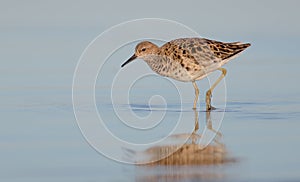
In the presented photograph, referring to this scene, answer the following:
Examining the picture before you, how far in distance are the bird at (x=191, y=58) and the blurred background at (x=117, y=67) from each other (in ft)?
1.60

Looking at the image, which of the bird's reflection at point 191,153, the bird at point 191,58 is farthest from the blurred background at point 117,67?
the bird at point 191,58

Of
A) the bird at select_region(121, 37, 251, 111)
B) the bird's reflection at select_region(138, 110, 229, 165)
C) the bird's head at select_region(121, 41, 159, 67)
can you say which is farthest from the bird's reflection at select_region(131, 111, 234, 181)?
the bird's head at select_region(121, 41, 159, 67)

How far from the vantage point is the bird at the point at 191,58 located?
984 centimetres

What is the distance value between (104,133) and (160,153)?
3.29ft

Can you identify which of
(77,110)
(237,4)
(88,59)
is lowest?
(77,110)

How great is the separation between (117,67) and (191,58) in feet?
5.99

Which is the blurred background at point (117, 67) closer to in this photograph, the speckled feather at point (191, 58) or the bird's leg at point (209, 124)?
the bird's leg at point (209, 124)

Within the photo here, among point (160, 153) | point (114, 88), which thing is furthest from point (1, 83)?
point (160, 153)

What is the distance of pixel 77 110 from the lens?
→ 8.86m

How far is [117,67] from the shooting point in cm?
1135

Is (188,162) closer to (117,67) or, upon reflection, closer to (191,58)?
(191,58)

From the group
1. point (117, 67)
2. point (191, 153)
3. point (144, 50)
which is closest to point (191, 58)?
point (144, 50)

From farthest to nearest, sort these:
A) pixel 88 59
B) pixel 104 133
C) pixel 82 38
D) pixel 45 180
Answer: pixel 82 38 → pixel 88 59 → pixel 104 133 → pixel 45 180

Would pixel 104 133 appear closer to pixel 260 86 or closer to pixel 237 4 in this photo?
pixel 260 86
